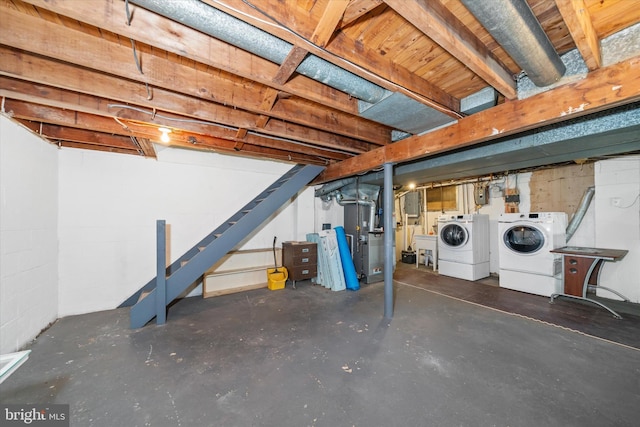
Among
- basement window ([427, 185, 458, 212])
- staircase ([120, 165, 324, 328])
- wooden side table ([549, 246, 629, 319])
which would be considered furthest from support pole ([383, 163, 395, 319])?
basement window ([427, 185, 458, 212])

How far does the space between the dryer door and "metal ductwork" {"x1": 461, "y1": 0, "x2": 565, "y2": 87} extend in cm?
361

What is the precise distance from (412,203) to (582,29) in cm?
559

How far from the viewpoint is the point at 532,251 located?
12.1 feet

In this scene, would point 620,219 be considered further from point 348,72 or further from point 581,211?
point 348,72

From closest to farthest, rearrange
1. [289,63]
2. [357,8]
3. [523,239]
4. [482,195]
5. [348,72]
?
1. [357,8]
2. [289,63]
3. [348,72]
4. [523,239]
5. [482,195]

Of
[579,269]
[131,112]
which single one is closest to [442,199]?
[579,269]

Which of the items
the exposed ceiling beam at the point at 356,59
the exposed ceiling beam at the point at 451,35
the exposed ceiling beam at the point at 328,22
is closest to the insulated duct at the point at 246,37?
the exposed ceiling beam at the point at 356,59

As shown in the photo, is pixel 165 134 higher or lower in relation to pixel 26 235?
higher

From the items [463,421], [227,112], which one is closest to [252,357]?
[463,421]

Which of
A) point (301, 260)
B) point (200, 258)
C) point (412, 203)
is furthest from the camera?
point (412, 203)

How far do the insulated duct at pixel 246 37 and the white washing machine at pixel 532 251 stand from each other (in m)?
3.76

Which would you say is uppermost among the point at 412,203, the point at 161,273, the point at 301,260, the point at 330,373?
the point at 412,203

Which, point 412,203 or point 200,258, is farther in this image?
point 412,203

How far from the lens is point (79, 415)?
147 cm
